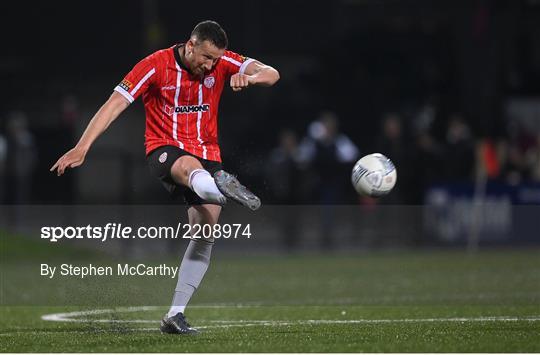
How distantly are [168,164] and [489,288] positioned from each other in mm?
6621

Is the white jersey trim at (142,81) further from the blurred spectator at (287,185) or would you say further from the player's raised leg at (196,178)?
the blurred spectator at (287,185)

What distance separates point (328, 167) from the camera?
77.6 ft

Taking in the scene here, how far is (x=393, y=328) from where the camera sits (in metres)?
11.0

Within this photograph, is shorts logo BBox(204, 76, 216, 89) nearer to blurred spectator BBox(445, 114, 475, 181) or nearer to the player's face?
the player's face

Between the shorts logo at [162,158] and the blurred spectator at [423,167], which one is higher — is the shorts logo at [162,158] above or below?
above

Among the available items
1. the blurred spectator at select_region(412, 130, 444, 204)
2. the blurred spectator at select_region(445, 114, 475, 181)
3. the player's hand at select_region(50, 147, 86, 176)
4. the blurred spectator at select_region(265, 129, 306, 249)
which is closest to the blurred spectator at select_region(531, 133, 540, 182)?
the blurred spectator at select_region(445, 114, 475, 181)

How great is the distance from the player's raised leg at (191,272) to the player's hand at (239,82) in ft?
3.46

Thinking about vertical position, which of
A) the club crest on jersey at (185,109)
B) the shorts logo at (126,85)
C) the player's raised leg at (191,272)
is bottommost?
the player's raised leg at (191,272)

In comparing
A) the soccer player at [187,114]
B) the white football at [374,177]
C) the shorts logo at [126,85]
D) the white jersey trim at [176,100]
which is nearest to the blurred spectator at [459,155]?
the white football at [374,177]

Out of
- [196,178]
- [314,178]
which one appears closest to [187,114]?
[196,178]

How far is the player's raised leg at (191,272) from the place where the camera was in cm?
1076

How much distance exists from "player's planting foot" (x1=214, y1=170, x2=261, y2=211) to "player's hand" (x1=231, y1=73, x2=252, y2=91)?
27.2 inches

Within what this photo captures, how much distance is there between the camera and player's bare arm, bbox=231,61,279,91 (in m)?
10.5

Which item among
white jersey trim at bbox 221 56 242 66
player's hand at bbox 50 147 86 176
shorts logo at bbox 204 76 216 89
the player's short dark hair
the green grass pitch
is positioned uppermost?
the player's short dark hair
